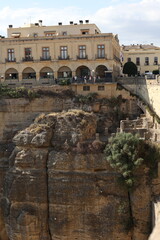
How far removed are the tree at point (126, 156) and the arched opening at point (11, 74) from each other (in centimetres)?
1742

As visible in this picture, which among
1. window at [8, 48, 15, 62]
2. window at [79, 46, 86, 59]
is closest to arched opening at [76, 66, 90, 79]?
window at [79, 46, 86, 59]

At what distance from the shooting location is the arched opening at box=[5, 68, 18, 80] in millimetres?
44375

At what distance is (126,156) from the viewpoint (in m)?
30.5

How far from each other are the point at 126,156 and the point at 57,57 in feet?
53.6

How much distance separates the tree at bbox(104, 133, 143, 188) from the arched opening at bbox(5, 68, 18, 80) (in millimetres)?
17421

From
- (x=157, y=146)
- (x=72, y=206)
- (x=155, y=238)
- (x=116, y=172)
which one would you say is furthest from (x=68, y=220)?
(x=155, y=238)

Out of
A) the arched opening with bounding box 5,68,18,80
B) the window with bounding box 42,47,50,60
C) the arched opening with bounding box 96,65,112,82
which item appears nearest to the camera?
the arched opening with bounding box 96,65,112,82

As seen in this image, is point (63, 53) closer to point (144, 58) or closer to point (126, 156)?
point (144, 58)

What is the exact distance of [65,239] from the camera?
108ft

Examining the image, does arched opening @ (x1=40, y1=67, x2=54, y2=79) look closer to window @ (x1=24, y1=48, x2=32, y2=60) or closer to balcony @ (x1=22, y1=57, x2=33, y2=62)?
balcony @ (x1=22, y1=57, x2=33, y2=62)

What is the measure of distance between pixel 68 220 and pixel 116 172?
17.6 feet

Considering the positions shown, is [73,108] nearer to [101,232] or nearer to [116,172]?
[116,172]

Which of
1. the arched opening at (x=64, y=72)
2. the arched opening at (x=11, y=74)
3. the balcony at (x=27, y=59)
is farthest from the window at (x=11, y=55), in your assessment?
the arched opening at (x=64, y=72)

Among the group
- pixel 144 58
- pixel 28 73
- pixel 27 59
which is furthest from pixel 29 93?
pixel 144 58
